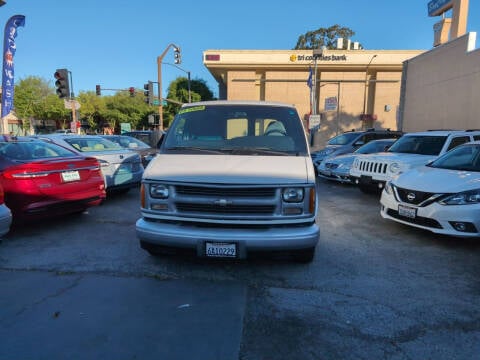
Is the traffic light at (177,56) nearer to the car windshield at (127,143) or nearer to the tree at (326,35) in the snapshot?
the car windshield at (127,143)

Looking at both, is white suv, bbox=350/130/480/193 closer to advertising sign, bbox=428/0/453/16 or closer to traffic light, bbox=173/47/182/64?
advertising sign, bbox=428/0/453/16

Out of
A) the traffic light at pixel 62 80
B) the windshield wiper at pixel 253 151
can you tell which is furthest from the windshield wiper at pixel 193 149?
the traffic light at pixel 62 80

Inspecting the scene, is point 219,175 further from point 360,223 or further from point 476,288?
point 360,223

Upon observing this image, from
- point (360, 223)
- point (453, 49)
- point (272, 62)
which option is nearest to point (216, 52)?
point (272, 62)

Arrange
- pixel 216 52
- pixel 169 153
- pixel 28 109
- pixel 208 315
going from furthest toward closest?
pixel 28 109
pixel 216 52
pixel 169 153
pixel 208 315

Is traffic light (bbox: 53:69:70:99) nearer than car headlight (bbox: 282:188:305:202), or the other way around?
car headlight (bbox: 282:188:305:202)

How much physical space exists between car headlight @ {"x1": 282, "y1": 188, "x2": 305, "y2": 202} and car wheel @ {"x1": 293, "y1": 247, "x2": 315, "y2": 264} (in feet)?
1.78

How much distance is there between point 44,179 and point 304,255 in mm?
4098

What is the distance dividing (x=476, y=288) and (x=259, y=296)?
92.9 inches

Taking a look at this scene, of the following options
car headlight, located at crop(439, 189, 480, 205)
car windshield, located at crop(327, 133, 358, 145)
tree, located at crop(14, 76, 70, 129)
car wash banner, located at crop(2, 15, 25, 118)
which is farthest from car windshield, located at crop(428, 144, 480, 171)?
tree, located at crop(14, 76, 70, 129)

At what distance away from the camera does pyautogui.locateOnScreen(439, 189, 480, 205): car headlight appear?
14.8 feet

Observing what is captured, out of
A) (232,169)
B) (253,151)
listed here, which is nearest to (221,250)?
(232,169)

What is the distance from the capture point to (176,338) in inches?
105

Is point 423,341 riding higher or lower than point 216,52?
lower
